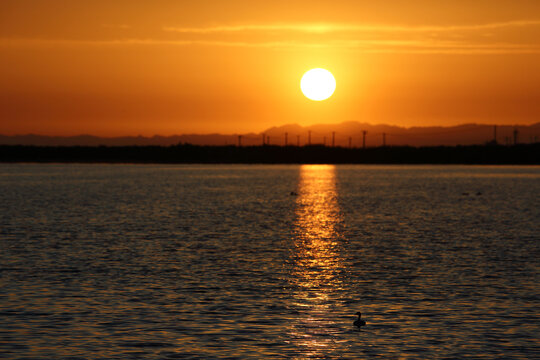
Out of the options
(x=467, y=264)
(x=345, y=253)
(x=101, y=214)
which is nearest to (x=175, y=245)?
(x=345, y=253)

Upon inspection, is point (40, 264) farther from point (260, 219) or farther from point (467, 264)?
point (260, 219)

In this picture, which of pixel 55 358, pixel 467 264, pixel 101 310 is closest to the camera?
pixel 55 358

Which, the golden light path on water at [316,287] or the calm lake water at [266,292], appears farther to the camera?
the golden light path on water at [316,287]

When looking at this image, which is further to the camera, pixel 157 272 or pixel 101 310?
pixel 157 272

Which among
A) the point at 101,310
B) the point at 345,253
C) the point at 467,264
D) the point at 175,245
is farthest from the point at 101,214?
the point at 101,310

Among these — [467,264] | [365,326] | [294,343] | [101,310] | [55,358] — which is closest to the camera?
[55,358]

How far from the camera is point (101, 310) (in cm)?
2897

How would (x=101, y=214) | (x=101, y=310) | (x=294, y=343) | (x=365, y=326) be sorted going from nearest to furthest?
(x=294, y=343), (x=365, y=326), (x=101, y=310), (x=101, y=214)

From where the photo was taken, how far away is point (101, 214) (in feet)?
273

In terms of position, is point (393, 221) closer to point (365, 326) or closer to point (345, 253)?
point (345, 253)

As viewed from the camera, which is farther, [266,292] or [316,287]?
[316,287]

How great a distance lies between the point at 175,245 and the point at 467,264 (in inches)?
762

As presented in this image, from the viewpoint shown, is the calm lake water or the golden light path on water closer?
the calm lake water

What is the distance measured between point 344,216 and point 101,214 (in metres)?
25.9
